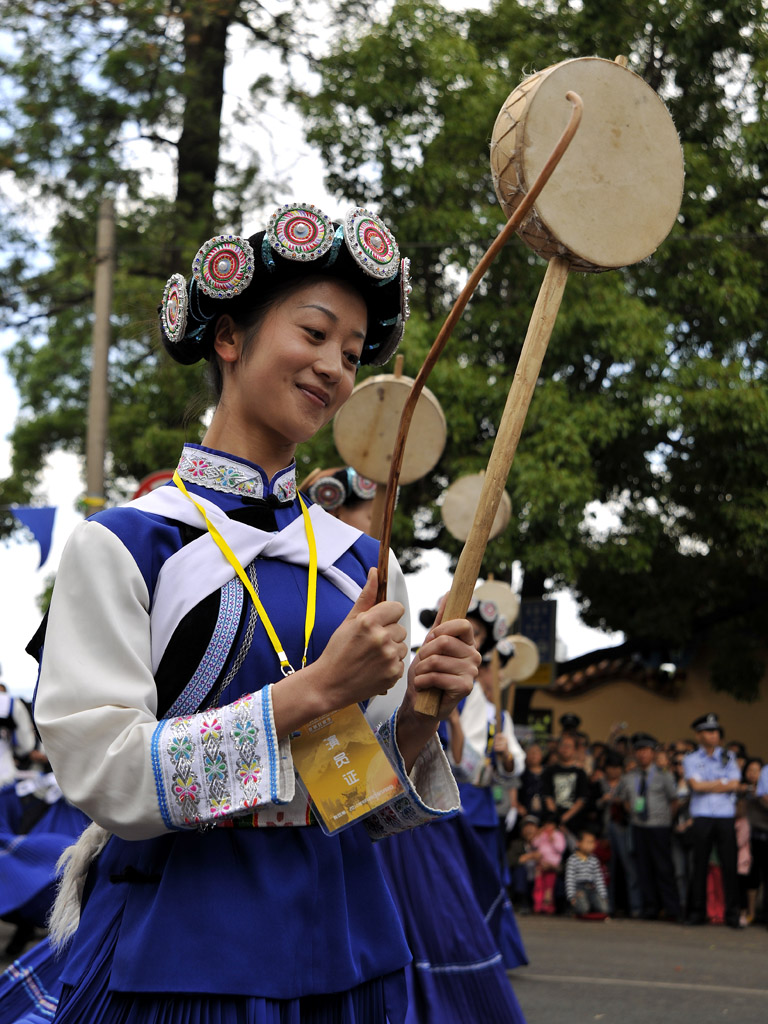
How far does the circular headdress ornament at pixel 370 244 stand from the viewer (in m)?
1.99

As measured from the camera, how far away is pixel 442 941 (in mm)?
4707

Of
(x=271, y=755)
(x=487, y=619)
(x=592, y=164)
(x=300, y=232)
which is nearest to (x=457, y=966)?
(x=487, y=619)

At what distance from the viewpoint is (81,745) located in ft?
5.49

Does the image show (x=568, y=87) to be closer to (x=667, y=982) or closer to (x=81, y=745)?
(x=81, y=745)

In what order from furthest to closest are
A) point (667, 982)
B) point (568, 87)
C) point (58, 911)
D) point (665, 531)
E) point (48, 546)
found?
point (665, 531)
point (48, 546)
point (667, 982)
point (58, 911)
point (568, 87)

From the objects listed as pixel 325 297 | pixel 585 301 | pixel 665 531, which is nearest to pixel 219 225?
pixel 585 301

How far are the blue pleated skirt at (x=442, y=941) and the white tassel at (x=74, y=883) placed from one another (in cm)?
270

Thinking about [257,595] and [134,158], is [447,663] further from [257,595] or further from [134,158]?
[134,158]

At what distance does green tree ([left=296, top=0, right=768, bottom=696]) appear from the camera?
45.4ft

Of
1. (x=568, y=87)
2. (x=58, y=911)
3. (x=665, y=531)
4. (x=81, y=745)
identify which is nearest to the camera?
(x=81, y=745)

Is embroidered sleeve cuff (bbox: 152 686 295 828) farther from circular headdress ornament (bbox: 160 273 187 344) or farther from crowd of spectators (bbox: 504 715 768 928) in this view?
crowd of spectators (bbox: 504 715 768 928)

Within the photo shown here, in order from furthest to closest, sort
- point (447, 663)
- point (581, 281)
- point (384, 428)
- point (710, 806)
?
point (581, 281), point (710, 806), point (384, 428), point (447, 663)

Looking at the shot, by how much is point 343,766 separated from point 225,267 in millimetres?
774

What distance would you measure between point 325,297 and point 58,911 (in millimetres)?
1003
